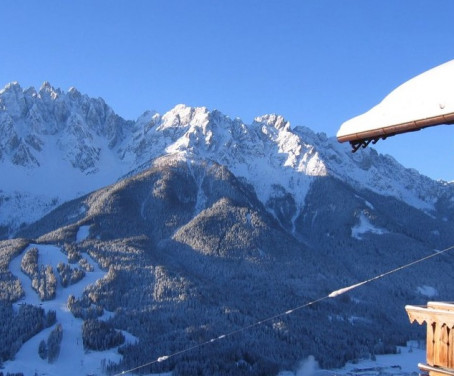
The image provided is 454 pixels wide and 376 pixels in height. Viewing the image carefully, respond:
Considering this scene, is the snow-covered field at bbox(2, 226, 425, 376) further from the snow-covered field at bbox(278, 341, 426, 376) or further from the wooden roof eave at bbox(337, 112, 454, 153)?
A: the wooden roof eave at bbox(337, 112, 454, 153)

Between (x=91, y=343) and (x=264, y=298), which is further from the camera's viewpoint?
(x=264, y=298)

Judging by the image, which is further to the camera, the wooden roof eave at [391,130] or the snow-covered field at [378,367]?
the snow-covered field at [378,367]

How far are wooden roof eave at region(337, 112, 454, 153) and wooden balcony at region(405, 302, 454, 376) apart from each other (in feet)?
9.71

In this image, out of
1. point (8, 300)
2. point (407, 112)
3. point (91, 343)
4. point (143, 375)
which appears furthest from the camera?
point (8, 300)

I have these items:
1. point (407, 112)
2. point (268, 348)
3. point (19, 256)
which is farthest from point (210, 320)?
point (407, 112)

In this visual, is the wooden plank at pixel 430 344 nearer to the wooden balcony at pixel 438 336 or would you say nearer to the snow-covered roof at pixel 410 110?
the wooden balcony at pixel 438 336

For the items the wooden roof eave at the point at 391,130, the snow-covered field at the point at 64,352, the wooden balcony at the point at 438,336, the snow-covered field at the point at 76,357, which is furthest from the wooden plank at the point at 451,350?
the snow-covered field at the point at 76,357

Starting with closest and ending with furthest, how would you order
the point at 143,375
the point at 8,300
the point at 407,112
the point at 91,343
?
the point at 407,112 < the point at 143,375 < the point at 91,343 < the point at 8,300

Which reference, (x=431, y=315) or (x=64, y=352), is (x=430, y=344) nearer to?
(x=431, y=315)

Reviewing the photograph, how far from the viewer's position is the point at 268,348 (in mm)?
150125

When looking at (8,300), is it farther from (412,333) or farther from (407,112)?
(407,112)

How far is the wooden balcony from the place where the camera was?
10234 mm

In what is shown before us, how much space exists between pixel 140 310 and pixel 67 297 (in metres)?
20.1

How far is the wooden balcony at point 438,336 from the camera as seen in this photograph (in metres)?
10.2
